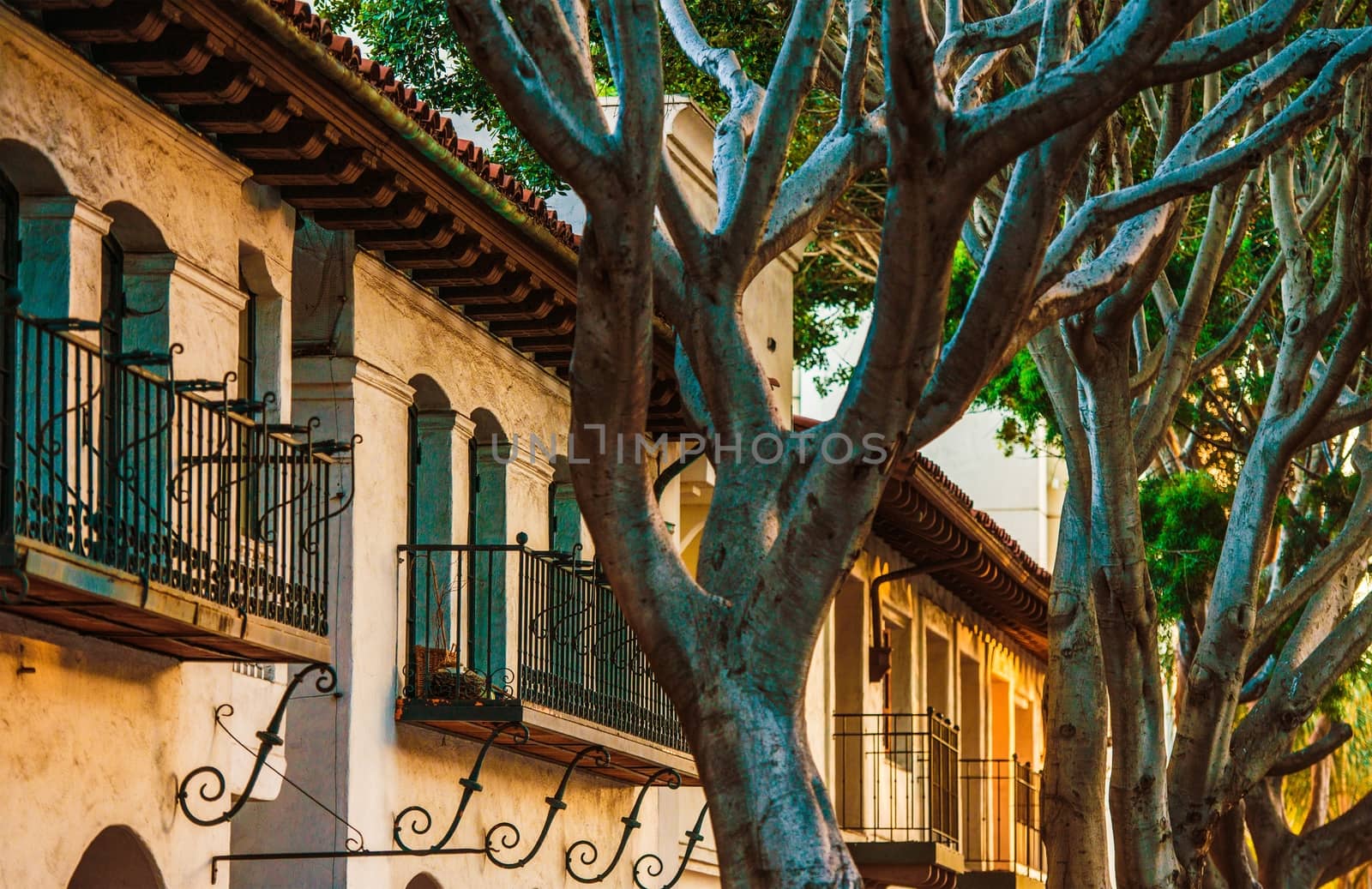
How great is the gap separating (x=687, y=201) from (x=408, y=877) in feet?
21.2

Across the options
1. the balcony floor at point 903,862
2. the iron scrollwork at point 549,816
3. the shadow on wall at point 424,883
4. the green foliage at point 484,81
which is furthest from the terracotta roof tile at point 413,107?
the balcony floor at point 903,862

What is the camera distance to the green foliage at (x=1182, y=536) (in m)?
19.9

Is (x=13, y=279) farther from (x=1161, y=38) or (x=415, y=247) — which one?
(x=1161, y=38)

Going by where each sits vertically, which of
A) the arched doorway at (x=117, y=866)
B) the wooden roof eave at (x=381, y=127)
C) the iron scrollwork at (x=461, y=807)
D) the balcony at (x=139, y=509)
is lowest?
the arched doorway at (x=117, y=866)

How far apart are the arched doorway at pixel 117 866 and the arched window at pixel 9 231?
2.58 meters

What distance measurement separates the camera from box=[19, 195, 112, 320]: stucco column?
10031 millimetres

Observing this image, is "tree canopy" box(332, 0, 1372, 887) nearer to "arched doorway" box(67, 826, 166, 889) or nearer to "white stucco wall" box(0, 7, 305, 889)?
"white stucco wall" box(0, 7, 305, 889)

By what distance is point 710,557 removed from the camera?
8469 mm

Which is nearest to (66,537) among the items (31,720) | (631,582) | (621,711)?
(31,720)

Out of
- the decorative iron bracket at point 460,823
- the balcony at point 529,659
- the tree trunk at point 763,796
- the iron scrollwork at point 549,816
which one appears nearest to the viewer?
the tree trunk at point 763,796

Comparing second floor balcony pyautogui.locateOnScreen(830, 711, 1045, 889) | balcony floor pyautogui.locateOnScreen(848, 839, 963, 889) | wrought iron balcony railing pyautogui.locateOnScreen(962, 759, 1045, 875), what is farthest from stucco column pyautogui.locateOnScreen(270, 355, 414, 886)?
wrought iron balcony railing pyautogui.locateOnScreen(962, 759, 1045, 875)

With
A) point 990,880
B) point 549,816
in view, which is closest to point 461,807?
point 549,816

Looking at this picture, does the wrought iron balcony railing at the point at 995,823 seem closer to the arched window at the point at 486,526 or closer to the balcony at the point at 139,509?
the arched window at the point at 486,526

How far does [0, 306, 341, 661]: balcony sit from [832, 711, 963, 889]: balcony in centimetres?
1028
